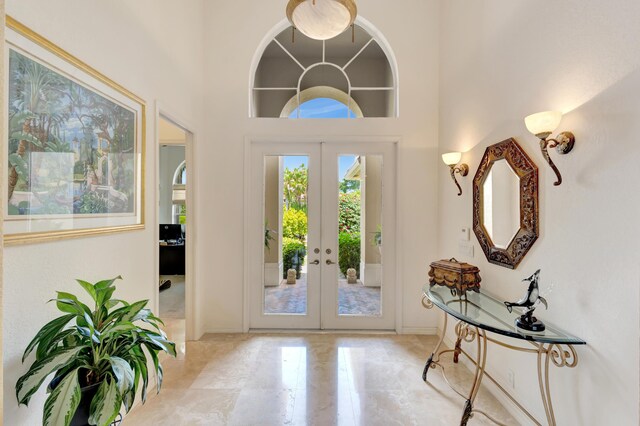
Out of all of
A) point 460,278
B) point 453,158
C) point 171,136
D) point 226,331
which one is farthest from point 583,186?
point 171,136

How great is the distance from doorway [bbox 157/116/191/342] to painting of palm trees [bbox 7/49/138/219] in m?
1.39

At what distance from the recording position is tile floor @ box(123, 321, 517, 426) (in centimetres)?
220

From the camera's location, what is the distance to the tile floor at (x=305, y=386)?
2.20 meters

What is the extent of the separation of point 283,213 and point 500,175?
7.33 feet

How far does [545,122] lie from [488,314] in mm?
1233

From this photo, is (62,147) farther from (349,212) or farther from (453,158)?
(453,158)

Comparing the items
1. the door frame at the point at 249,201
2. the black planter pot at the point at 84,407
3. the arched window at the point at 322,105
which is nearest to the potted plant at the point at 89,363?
the black planter pot at the point at 84,407

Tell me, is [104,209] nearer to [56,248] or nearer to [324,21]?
[56,248]

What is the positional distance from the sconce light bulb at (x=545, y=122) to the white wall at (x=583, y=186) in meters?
0.07

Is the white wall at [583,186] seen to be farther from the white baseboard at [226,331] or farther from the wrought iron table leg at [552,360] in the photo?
Result: the white baseboard at [226,331]

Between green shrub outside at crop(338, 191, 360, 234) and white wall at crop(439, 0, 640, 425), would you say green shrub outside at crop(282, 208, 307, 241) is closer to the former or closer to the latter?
green shrub outside at crop(338, 191, 360, 234)

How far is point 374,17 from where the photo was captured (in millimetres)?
3594

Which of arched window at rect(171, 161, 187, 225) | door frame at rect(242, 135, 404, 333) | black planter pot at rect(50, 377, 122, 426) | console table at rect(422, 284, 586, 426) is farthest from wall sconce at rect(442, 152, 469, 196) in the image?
arched window at rect(171, 161, 187, 225)

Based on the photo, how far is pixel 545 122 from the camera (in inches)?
69.9
